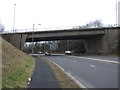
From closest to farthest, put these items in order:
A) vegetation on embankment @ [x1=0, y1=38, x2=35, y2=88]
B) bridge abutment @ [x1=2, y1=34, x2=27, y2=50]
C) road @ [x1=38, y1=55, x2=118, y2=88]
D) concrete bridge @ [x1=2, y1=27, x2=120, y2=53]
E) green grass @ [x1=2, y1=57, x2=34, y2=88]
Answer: green grass @ [x1=2, y1=57, x2=34, y2=88] → vegetation on embankment @ [x1=0, y1=38, x2=35, y2=88] → road @ [x1=38, y1=55, x2=118, y2=88] → concrete bridge @ [x1=2, y1=27, x2=120, y2=53] → bridge abutment @ [x1=2, y1=34, x2=27, y2=50]

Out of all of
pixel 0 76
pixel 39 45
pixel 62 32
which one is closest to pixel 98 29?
pixel 62 32

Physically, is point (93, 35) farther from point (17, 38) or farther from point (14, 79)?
point (14, 79)

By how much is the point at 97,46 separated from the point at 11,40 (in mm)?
23715

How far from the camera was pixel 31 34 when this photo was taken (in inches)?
3051

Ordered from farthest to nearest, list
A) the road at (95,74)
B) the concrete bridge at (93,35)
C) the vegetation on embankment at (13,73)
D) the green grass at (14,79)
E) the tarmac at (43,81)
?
the concrete bridge at (93,35)
the road at (95,74)
the tarmac at (43,81)
the vegetation on embankment at (13,73)
the green grass at (14,79)

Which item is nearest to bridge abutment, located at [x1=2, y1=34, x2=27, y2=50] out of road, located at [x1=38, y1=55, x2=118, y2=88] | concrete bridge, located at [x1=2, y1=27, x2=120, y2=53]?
concrete bridge, located at [x1=2, y1=27, x2=120, y2=53]

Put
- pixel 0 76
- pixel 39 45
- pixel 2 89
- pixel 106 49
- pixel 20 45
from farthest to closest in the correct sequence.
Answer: pixel 39 45 < pixel 20 45 < pixel 106 49 < pixel 0 76 < pixel 2 89

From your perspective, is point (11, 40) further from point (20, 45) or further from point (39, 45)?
point (39, 45)

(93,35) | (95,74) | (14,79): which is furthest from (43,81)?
(93,35)

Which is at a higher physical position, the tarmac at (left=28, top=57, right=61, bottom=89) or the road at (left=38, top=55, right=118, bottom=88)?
the tarmac at (left=28, top=57, right=61, bottom=89)

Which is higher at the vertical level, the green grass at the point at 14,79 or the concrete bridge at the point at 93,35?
the concrete bridge at the point at 93,35

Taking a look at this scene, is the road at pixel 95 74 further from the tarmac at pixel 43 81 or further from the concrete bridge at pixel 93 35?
the concrete bridge at pixel 93 35

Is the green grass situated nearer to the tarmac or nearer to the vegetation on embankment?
the vegetation on embankment

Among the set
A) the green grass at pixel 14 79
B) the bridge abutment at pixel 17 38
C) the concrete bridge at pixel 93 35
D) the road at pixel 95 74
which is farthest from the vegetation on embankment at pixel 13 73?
the bridge abutment at pixel 17 38
